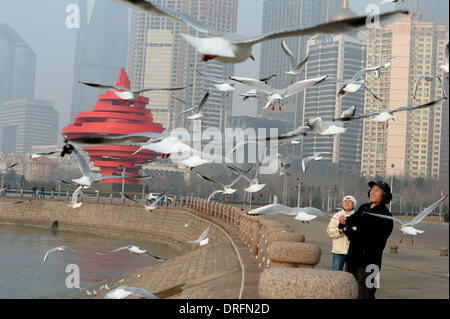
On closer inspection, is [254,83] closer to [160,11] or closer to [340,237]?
[160,11]

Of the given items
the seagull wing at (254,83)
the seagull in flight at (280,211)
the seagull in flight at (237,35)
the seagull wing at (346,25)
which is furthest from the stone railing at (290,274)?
the seagull wing at (346,25)

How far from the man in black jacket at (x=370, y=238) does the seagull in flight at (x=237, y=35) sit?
263 centimetres

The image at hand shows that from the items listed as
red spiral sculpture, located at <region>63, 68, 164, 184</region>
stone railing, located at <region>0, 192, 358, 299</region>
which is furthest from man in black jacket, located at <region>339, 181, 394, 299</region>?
red spiral sculpture, located at <region>63, 68, 164, 184</region>

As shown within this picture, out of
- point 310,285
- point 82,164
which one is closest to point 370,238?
point 310,285

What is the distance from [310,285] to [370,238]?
1162 millimetres

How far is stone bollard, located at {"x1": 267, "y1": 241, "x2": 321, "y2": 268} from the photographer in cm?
665

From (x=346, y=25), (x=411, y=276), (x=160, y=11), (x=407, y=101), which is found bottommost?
(x=411, y=276)

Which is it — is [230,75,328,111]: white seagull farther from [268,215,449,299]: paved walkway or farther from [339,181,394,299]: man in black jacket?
[268,215,449,299]: paved walkway

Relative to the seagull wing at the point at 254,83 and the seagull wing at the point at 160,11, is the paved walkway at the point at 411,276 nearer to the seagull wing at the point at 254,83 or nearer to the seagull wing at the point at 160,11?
the seagull wing at the point at 254,83

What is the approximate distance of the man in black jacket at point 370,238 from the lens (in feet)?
18.1

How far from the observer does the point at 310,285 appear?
4.61 m

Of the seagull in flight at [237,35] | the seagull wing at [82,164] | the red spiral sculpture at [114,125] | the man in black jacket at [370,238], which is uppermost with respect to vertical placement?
the red spiral sculpture at [114,125]

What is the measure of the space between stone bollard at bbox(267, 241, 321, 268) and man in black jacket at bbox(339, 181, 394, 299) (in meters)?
0.87
